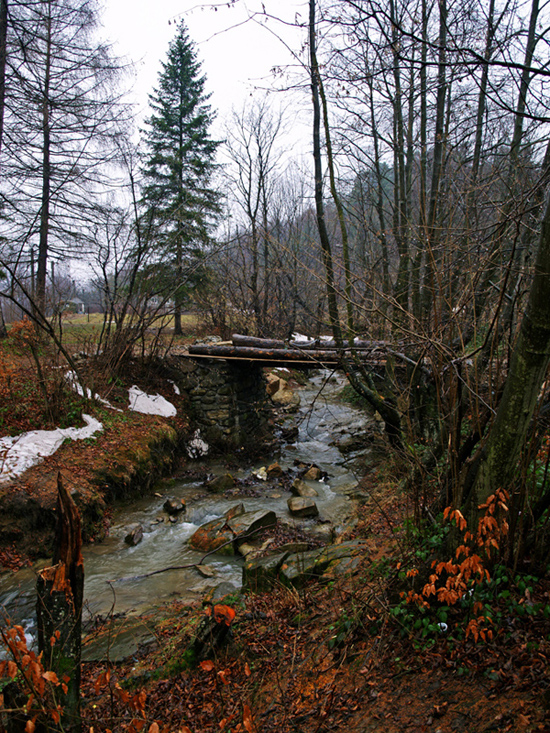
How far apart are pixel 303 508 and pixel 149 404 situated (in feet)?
15.2

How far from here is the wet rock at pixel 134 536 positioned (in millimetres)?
6074

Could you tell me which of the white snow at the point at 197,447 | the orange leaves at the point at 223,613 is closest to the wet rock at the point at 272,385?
the white snow at the point at 197,447

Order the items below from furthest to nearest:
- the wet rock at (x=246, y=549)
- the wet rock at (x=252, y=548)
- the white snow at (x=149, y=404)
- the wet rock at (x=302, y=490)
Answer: the white snow at (x=149, y=404) < the wet rock at (x=302, y=490) < the wet rock at (x=246, y=549) < the wet rock at (x=252, y=548)

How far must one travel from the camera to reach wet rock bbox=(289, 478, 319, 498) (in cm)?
752

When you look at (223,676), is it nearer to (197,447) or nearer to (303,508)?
(303,508)

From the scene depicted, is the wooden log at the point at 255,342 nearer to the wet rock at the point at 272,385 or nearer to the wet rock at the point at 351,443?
the wet rock at the point at 351,443

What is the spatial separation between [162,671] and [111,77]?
40.9 ft

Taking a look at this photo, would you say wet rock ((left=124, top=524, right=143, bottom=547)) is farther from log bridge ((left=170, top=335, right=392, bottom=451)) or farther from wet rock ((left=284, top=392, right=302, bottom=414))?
wet rock ((left=284, top=392, right=302, bottom=414))

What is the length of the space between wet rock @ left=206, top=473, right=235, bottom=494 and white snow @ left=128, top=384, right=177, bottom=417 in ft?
7.28

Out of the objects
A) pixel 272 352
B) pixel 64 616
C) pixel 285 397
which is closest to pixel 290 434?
pixel 285 397

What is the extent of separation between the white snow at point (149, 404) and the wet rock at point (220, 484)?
7.28 ft

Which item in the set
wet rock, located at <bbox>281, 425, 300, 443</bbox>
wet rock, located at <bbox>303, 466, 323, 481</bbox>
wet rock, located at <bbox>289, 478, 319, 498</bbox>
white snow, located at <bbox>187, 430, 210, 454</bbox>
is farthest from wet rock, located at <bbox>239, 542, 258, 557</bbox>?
wet rock, located at <bbox>281, 425, 300, 443</bbox>

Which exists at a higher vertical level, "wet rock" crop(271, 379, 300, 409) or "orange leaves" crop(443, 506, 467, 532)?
"orange leaves" crop(443, 506, 467, 532)

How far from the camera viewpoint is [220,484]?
8.08 m
